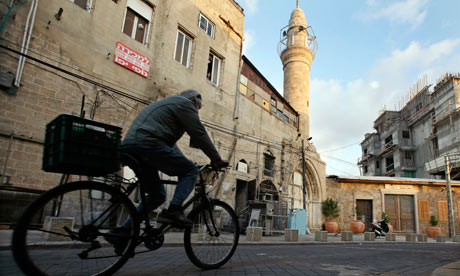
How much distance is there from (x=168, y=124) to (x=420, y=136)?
41135 millimetres

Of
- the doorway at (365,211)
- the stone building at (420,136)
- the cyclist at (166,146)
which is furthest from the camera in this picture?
the stone building at (420,136)

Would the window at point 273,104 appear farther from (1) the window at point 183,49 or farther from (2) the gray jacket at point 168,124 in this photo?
(2) the gray jacket at point 168,124

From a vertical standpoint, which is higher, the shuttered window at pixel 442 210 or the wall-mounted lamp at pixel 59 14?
the wall-mounted lamp at pixel 59 14

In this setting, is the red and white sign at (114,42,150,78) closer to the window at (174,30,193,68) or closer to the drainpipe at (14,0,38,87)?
the window at (174,30,193,68)

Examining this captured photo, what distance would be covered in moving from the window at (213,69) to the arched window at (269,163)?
238 inches

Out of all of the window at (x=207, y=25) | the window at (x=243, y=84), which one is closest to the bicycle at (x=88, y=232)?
the window at (x=207, y=25)

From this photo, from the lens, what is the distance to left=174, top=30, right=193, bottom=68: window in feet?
48.6

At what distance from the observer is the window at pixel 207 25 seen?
1642 centimetres

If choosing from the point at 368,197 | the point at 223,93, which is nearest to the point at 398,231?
the point at 368,197

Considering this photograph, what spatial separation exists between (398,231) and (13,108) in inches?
1028

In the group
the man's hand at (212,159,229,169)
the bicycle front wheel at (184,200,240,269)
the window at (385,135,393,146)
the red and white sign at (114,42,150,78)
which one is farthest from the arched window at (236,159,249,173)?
the window at (385,135,393,146)

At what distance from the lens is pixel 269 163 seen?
20.2 metres

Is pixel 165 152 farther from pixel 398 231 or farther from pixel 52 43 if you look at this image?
pixel 398 231

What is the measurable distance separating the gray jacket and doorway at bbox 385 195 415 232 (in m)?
25.6
